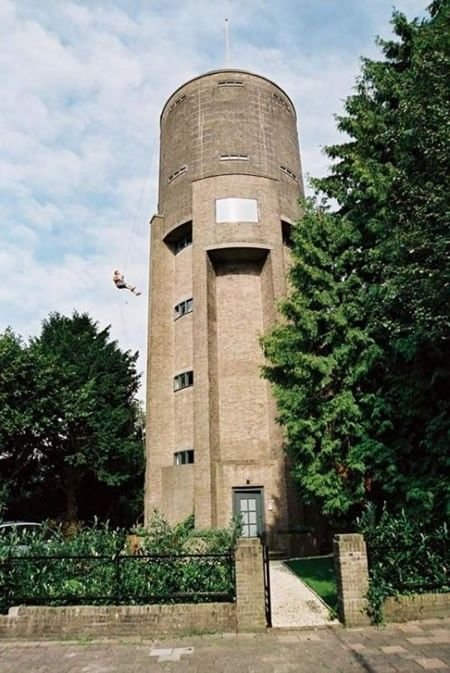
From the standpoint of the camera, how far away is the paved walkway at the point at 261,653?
630cm

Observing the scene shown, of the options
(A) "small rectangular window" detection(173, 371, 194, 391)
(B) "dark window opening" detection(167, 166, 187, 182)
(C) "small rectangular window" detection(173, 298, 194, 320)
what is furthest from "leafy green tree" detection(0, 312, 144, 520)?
(B) "dark window opening" detection(167, 166, 187, 182)

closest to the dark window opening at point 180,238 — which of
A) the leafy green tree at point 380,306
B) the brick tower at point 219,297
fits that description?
the brick tower at point 219,297

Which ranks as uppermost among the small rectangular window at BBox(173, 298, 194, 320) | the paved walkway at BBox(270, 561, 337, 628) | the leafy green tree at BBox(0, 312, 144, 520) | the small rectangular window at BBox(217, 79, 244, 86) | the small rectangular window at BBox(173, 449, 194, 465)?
the small rectangular window at BBox(217, 79, 244, 86)

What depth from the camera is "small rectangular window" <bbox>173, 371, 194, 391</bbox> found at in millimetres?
22359

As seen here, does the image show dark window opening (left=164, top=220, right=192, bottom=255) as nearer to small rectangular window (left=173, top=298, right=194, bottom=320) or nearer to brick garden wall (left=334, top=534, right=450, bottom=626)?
small rectangular window (left=173, top=298, right=194, bottom=320)

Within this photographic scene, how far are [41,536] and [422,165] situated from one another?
10.8m

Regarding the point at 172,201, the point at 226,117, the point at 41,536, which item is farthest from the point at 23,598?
the point at 226,117

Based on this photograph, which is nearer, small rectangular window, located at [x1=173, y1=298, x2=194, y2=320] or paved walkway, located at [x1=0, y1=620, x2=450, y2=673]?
paved walkway, located at [x1=0, y1=620, x2=450, y2=673]

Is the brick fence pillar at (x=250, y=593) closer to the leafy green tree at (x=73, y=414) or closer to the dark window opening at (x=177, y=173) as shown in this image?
the leafy green tree at (x=73, y=414)

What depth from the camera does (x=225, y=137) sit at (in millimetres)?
24594

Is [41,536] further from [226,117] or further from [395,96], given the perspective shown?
[226,117]

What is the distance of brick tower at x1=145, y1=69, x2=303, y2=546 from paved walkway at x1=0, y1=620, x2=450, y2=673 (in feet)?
38.6

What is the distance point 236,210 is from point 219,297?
13.4 ft

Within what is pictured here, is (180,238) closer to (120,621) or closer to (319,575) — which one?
(319,575)
